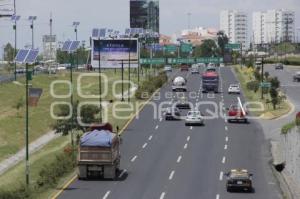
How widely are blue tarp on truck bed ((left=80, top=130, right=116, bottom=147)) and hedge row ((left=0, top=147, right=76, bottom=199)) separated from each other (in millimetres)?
2252

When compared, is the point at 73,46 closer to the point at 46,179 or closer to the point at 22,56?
the point at 22,56

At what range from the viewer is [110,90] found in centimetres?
11388

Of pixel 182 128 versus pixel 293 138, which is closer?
pixel 293 138

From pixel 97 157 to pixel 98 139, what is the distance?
1166 millimetres

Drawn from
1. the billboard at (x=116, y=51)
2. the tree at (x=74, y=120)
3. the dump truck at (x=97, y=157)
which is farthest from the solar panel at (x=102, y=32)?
the dump truck at (x=97, y=157)

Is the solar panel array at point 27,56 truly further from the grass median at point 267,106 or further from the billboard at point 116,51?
the billboard at point 116,51

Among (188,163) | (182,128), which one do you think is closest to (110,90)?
(182,128)

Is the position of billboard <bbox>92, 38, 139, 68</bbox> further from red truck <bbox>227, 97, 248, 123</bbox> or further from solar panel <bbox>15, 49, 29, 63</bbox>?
solar panel <bbox>15, 49, 29, 63</bbox>

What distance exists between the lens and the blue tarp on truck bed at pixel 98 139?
41969 millimetres

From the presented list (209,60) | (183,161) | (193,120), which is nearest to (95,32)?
(209,60)

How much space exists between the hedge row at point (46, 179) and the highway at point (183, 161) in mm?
1240

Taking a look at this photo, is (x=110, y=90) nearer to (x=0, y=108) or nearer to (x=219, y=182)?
(x=0, y=108)

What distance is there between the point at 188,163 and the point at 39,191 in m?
15.5

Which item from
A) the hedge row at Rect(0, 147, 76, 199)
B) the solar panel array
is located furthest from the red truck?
the solar panel array
